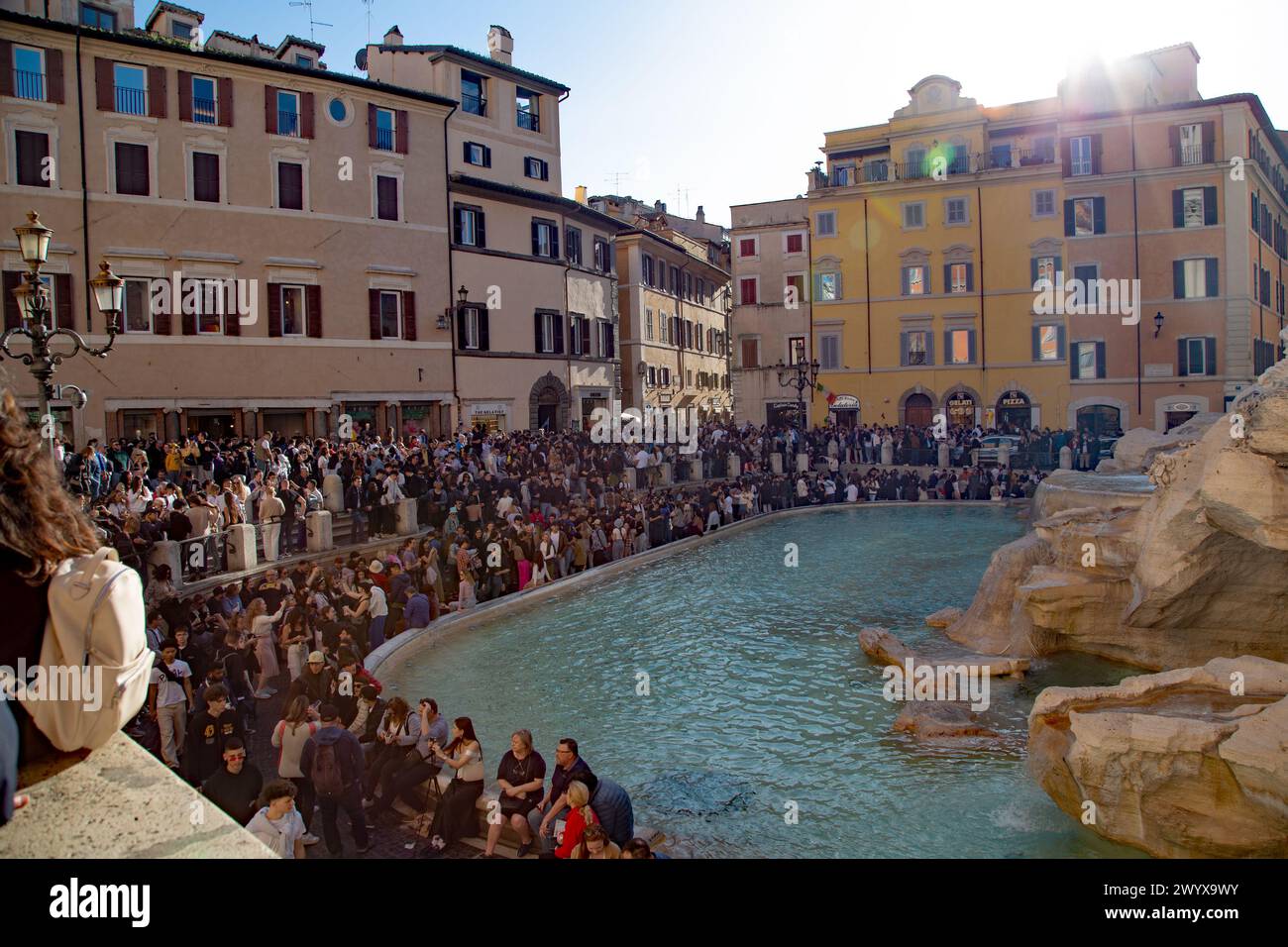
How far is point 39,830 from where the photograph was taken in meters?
2.42

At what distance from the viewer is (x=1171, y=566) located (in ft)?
35.7

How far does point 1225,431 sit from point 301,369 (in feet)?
84.7

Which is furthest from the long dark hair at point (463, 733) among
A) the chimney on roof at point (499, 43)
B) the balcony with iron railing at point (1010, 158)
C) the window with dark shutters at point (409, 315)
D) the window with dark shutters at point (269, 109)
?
the balcony with iron railing at point (1010, 158)

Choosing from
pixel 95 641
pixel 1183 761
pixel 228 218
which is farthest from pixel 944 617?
pixel 228 218

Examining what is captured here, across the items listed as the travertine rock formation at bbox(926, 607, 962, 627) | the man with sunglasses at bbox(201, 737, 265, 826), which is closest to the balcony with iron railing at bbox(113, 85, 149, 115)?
the travertine rock formation at bbox(926, 607, 962, 627)

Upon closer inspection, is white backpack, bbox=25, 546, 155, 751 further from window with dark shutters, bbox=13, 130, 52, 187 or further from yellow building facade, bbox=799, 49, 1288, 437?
yellow building facade, bbox=799, 49, 1288, 437

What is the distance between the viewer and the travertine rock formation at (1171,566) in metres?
8.69

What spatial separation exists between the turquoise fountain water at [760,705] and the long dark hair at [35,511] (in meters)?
6.70

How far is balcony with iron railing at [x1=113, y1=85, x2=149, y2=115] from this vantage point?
26500 mm

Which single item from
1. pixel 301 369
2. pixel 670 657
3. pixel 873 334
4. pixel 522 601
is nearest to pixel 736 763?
pixel 670 657

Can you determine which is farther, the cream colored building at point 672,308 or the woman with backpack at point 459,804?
the cream colored building at point 672,308

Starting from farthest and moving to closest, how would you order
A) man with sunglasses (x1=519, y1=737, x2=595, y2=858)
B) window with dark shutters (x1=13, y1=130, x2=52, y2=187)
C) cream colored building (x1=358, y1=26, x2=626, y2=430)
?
cream colored building (x1=358, y1=26, x2=626, y2=430)
window with dark shutters (x1=13, y1=130, x2=52, y2=187)
man with sunglasses (x1=519, y1=737, x2=595, y2=858)

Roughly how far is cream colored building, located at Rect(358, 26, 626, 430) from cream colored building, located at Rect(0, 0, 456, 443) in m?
1.34

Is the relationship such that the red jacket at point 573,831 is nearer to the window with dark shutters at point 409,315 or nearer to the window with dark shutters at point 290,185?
the window with dark shutters at point 290,185
